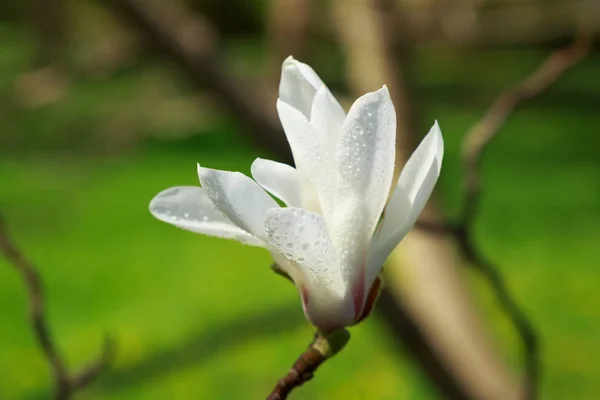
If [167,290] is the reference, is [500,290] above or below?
above

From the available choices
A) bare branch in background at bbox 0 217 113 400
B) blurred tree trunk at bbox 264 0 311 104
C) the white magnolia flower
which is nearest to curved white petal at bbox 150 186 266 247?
the white magnolia flower

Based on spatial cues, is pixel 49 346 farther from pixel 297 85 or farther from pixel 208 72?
pixel 208 72

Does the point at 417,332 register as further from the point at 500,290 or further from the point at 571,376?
the point at 571,376

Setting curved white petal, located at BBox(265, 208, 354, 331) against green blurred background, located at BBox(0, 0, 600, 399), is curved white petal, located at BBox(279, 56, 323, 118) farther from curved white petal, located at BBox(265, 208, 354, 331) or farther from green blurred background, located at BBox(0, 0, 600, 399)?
green blurred background, located at BBox(0, 0, 600, 399)

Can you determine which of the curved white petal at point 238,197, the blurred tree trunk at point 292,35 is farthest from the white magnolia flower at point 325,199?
the blurred tree trunk at point 292,35

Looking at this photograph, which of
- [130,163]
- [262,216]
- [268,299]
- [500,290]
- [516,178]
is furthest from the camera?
[130,163]

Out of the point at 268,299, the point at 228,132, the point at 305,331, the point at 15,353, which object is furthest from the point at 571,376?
the point at 228,132
